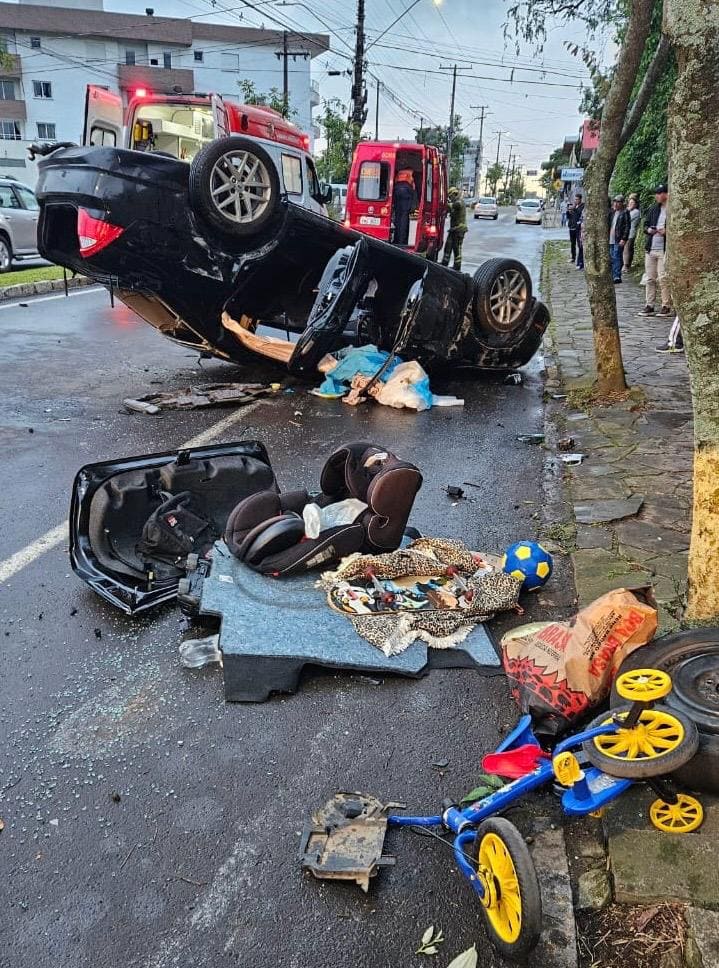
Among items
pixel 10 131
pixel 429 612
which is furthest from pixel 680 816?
pixel 10 131

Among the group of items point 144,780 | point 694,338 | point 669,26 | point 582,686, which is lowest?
point 144,780

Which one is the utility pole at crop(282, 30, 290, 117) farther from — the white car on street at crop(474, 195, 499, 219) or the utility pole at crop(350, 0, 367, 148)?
the white car on street at crop(474, 195, 499, 219)

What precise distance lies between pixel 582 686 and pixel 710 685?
16.6 inches

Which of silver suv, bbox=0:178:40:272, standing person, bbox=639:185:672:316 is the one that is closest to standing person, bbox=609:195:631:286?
standing person, bbox=639:185:672:316

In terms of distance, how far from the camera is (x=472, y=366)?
8594mm

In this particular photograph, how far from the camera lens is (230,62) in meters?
51.8

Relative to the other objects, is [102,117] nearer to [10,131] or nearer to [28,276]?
[28,276]

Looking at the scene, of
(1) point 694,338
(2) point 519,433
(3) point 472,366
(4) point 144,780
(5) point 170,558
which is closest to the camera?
(4) point 144,780

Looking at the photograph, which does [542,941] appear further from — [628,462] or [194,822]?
[628,462]

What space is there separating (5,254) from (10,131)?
37.3 meters

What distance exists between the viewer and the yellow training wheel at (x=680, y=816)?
7.16ft

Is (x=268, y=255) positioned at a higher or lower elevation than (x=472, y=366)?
higher

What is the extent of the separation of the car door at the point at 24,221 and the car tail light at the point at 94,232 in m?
11.3

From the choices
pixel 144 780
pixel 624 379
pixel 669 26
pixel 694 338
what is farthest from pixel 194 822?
pixel 624 379
